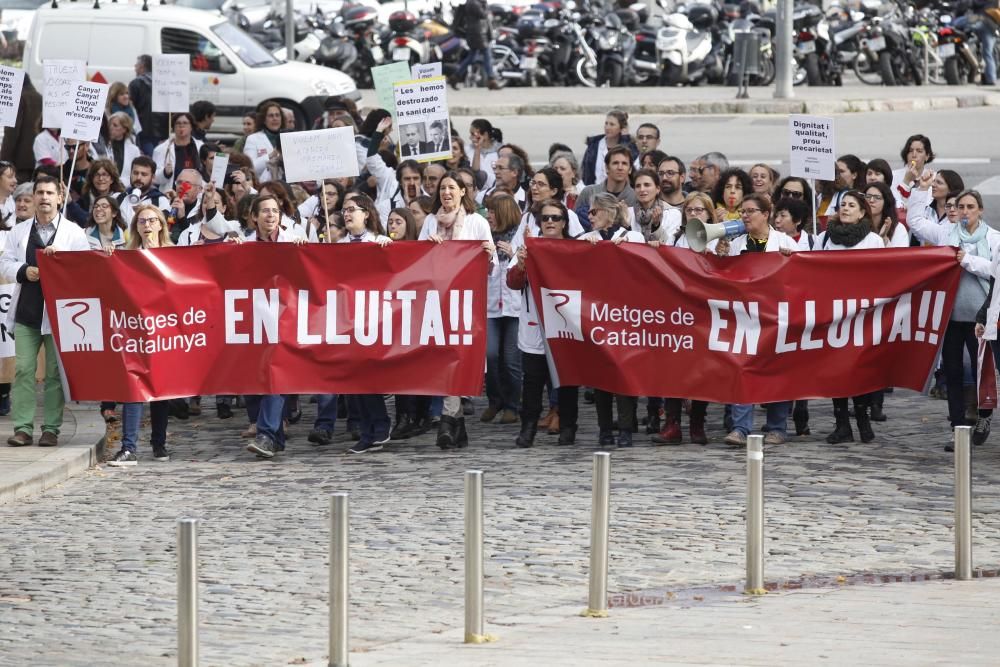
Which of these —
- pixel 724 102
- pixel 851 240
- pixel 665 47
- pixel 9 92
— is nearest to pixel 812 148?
pixel 851 240

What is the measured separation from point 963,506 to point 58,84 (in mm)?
8837

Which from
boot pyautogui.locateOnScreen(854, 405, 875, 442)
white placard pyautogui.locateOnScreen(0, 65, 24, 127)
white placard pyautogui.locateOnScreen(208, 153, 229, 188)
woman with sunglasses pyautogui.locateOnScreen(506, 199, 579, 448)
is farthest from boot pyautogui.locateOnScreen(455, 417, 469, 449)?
white placard pyautogui.locateOnScreen(0, 65, 24, 127)

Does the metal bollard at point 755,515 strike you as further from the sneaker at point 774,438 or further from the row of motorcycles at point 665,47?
the row of motorcycles at point 665,47

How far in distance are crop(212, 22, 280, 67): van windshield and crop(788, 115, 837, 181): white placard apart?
13423mm

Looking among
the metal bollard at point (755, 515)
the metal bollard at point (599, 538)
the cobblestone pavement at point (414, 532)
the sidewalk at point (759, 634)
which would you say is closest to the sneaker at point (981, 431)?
the cobblestone pavement at point (414, 532)

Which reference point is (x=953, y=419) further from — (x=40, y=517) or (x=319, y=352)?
(x=40, y=517)

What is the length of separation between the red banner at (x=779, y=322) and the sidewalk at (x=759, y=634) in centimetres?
335

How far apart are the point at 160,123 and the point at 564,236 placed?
9067 millimetres

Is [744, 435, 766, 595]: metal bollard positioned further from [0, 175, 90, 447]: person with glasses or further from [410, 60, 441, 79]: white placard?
[410, 60, 441, 79]: white placard

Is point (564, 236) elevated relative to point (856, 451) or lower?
elevated

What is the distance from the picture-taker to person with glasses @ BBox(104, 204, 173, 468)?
1193cm

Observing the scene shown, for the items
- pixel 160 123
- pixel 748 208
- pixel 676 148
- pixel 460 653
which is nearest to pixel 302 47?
pixel 676 148

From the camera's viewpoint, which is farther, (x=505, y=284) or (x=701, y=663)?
(x=505, y=284)

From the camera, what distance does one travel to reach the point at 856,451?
11.8 m
